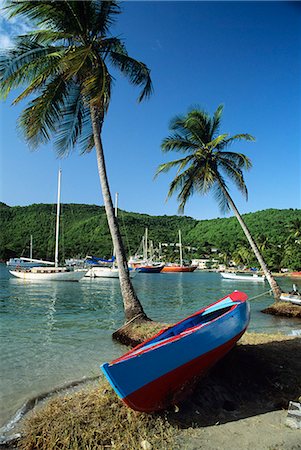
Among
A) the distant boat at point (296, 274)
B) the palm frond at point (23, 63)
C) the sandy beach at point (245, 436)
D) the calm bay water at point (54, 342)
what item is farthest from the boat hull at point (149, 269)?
the sandy beach at point (245, 436)

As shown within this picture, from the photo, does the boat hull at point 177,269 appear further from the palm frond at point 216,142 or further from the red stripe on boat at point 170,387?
the red stripe on boat at point 170,387

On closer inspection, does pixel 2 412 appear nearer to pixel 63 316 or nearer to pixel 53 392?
pixel 53 392

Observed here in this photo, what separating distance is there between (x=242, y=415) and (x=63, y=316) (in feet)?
39.7

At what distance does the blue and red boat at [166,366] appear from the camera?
407 cm

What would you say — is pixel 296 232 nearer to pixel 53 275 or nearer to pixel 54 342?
pixel 53 275

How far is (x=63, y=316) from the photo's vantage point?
15.2m

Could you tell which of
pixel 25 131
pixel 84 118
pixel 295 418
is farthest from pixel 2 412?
pixel 84 118

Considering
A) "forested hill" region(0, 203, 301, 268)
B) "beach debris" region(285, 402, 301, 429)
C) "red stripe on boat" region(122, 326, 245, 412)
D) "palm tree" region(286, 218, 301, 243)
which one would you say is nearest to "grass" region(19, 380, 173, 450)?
"red stripe on boat" region(122, 326, 245, 412)

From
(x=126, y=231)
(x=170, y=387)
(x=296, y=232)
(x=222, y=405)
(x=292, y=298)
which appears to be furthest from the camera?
(x=126, y=231)

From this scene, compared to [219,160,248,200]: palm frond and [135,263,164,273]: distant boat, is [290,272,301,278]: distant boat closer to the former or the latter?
[135,263,164,273]: distant boat

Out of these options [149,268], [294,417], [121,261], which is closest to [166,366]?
[294,417]

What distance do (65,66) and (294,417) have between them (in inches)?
388

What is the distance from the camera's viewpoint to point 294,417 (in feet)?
14.0

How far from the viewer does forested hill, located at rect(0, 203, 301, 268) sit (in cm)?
8319
